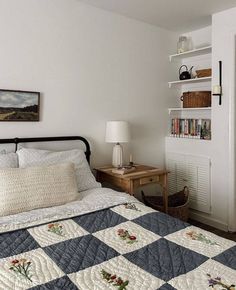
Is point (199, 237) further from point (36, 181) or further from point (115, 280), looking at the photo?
point (36, 181)

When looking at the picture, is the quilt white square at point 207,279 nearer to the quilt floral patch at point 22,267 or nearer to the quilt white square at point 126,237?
the quilt white square at point 126,237

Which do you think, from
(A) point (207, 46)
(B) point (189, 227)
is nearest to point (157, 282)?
(B) point (189, 227)

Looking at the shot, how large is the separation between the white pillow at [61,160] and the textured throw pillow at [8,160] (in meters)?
0.04

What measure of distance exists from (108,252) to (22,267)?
0.39 meters

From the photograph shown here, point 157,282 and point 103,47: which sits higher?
point 103,47

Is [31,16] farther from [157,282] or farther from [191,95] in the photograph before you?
[157,282]

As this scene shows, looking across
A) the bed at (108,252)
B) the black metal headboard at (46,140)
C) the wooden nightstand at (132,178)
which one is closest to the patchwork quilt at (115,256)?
the bed at (108,252)

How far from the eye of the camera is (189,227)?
5.32ft

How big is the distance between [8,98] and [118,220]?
144 centimetres

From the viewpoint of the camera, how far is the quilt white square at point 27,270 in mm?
1081

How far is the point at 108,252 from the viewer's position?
132cm

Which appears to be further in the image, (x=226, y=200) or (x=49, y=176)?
(x=226, y=200)

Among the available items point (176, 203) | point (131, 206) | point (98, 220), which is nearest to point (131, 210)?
point (131, 206)

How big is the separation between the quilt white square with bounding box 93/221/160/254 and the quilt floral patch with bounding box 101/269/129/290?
0.20 meters
